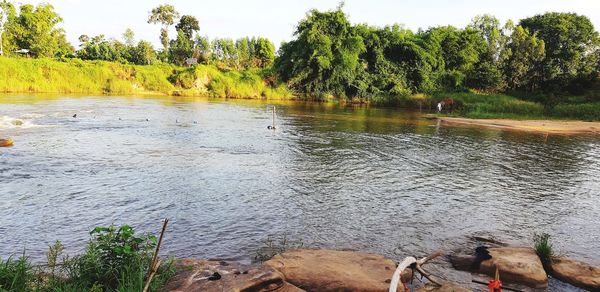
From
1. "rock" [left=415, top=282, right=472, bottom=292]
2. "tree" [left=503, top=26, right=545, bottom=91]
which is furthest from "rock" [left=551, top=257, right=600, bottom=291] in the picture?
"tree" [left=503, top=26, right=545, bottom=91]

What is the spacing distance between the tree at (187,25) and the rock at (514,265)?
8321cm

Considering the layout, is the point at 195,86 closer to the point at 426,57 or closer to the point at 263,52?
the point at 263,52

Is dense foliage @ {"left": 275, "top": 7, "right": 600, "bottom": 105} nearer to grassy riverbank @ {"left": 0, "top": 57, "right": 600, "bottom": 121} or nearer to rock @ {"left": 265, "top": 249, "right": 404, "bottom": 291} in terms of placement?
grassy riverbank @ {"left": 0, "top": 57, "right": 600, "bottom": 121}

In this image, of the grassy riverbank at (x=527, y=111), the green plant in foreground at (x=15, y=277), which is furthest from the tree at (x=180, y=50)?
the green plant in foreground at (x=15, y=277)

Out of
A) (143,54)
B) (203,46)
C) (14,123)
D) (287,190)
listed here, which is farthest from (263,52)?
(287,190)

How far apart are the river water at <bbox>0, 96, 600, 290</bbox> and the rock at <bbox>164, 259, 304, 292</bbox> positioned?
79.1 inches

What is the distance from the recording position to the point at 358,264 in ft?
23.9

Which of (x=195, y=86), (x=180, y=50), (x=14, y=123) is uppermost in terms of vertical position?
(x=180, y=50)

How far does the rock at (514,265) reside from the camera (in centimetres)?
739

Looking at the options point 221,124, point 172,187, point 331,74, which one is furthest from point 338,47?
point 172,187

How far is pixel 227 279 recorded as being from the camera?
19.3ft

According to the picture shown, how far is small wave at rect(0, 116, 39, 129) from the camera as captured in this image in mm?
23414

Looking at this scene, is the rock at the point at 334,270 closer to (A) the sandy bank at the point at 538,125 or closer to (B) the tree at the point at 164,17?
(A) the sandy bank at the point at 538,125

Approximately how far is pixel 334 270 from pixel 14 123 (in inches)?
973
